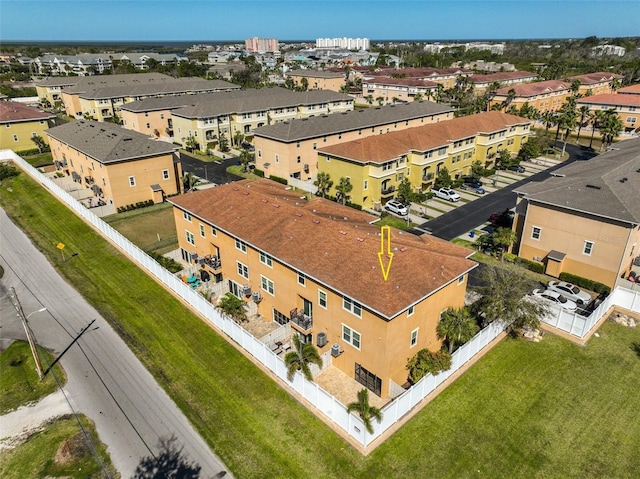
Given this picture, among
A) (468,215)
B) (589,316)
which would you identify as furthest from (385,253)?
(468,215)

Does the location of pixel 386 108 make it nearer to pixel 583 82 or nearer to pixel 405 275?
pixel 405 275

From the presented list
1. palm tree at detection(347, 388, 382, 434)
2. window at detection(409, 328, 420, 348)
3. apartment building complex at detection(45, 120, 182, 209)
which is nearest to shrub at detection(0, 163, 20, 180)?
apartment building complex at detection(45, 120, 182, 209)

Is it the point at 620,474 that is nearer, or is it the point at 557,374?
the point at 620,474

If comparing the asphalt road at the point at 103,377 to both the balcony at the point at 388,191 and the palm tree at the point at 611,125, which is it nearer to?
the balcony at the point at 388,191

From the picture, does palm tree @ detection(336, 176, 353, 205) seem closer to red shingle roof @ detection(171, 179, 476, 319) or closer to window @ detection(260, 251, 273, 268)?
red shingle roof @ detection(171, 179, 476, 319)

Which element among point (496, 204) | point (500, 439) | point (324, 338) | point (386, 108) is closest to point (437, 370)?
point (500, 439)

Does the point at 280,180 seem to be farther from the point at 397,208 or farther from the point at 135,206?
the point at 135,206

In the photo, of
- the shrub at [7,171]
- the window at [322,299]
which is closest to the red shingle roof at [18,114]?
the shrub at [7,171]
